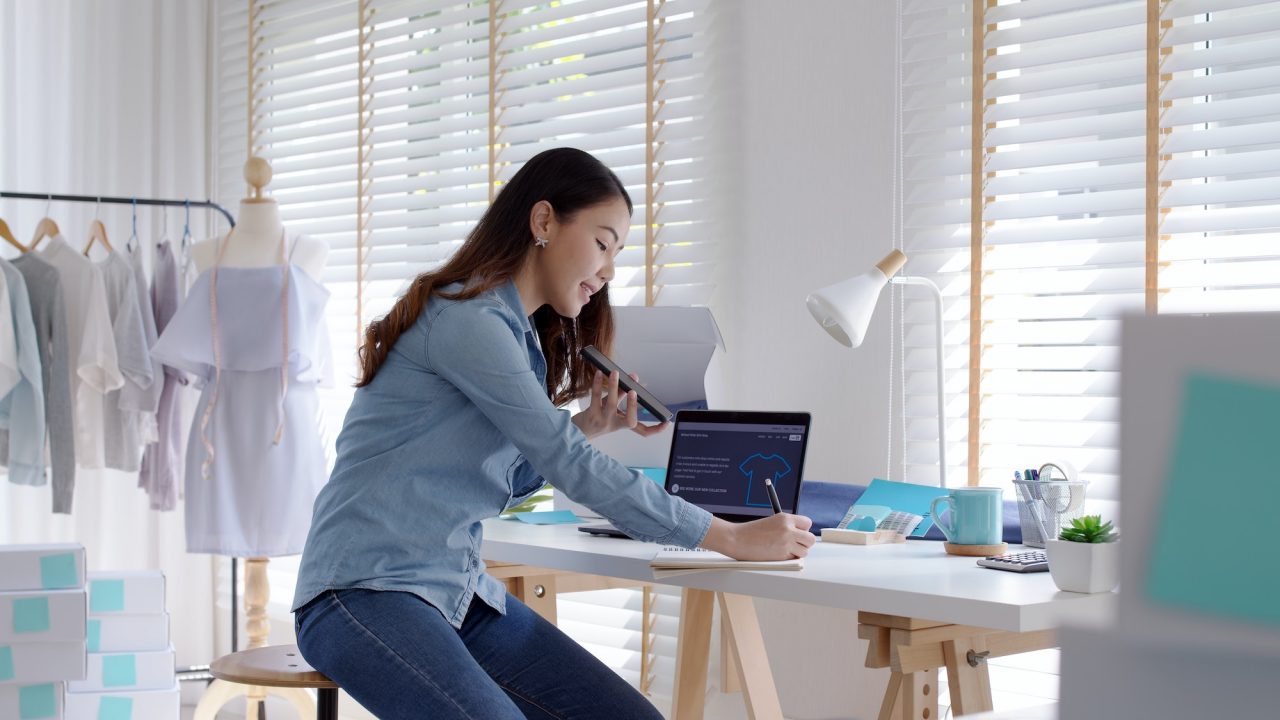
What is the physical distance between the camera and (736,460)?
1.83 m

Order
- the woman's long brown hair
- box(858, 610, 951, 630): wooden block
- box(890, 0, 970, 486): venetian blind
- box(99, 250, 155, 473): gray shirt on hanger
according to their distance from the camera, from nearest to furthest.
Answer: box(858, 610, 951, 630): wooden block < the woman's long brown hair < box(890, 0, 970, 486): venetian blind < box(99, 250, 155, 473): gray shirt on hanger

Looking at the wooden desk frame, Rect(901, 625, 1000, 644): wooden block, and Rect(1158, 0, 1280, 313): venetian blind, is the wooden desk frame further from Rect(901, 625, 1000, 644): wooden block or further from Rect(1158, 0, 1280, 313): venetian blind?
Rect(1158, 0, 1280, 313): venetian blind

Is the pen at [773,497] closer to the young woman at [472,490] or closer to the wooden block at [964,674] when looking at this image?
the young woman at [472,490]

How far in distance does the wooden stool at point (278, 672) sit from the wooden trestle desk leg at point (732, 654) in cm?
58

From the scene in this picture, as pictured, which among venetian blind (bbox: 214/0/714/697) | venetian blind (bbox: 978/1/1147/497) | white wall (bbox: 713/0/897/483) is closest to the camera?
venetian blind (bbox: 978/1/1147/497)

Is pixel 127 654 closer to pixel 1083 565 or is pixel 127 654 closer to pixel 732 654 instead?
pixel 732 654

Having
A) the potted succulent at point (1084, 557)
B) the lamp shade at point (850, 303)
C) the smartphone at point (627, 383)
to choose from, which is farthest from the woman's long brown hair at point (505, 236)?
the potted succulent at point (1084, 557)

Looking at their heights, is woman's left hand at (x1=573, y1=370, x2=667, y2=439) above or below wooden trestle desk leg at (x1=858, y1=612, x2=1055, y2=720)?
above

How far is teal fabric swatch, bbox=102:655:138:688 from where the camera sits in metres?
2.80

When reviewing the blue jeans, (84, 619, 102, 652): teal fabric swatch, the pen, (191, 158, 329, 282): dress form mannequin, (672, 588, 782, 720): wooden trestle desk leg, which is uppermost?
(191, 158, 329, 282): dress form mannequin

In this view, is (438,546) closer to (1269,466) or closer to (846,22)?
(1269,466)

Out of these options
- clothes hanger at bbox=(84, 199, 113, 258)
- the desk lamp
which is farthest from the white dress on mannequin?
the desk lamp

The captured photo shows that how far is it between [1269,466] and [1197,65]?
1.82 metres

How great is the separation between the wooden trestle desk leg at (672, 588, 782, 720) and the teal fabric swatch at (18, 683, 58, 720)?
139 centimetres
